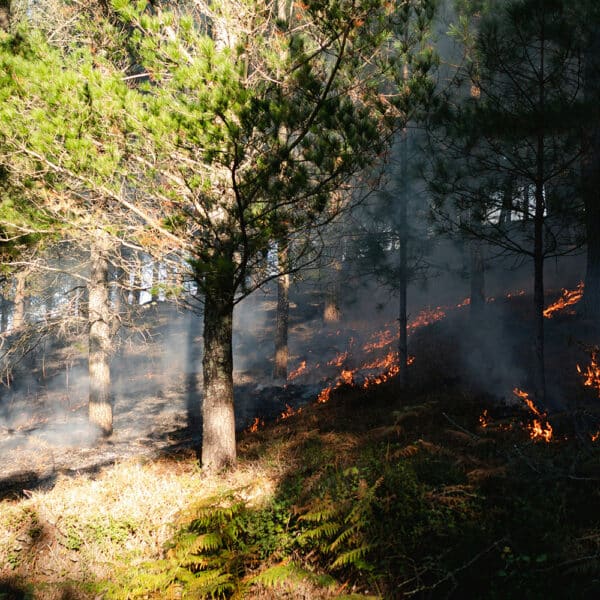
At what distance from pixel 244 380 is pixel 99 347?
289 inches

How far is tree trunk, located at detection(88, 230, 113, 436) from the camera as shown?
12.1 meters

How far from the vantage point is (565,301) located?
48.9ft

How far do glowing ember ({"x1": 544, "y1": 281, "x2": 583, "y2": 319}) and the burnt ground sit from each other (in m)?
0.62

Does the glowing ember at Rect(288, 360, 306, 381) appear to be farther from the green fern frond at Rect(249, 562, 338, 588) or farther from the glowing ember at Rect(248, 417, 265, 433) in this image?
the green fern frond at Rect(249, 562, 338, 588)

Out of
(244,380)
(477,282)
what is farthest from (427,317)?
(244,380)

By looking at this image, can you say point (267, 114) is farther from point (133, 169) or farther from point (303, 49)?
point (133, 169)

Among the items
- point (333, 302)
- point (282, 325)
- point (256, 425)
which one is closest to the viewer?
point (256, 425)

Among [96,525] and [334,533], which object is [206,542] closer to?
[334,533]

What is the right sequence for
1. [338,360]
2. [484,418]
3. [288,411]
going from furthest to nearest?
[338,360]
[288,411]
[484,418]

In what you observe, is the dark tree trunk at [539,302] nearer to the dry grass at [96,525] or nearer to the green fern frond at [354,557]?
the dry grass at [96,525]

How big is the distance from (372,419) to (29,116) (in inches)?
319

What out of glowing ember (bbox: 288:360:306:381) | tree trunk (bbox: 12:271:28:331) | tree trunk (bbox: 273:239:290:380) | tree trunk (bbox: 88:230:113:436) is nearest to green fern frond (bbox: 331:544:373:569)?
tree trunk (bbox: 12:271:28:331)

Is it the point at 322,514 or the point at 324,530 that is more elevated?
the point at 322,514

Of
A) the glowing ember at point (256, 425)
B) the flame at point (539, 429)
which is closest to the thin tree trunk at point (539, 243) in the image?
the flame at point (539, 429)
